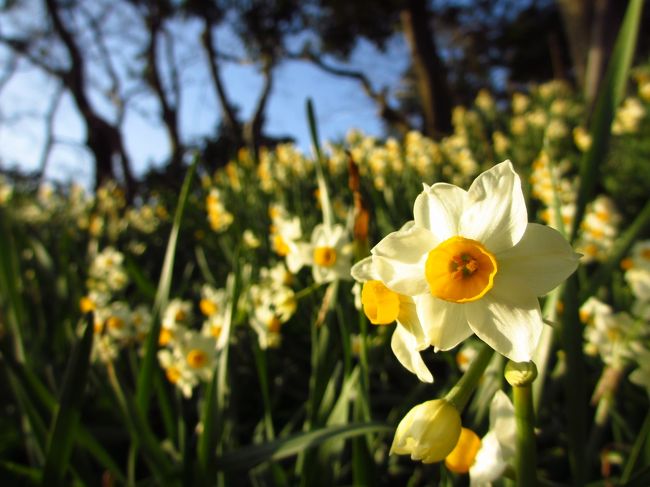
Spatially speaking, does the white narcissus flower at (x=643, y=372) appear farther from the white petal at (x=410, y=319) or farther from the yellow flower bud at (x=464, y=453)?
the white petal at (x=410, y=319)

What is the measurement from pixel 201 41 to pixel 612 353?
1263 centimetres

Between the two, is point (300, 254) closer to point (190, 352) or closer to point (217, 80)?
point (190, 352)

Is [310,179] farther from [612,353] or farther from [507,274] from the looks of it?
[507,274]

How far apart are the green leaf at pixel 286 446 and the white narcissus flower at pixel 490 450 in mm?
192

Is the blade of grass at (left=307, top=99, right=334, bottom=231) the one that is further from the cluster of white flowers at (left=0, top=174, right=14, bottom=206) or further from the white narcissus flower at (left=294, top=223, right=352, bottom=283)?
the cluster of white flowers at (left=0, top=174, right=14, bottom=206)

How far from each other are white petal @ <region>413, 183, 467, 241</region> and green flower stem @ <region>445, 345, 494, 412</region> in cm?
11

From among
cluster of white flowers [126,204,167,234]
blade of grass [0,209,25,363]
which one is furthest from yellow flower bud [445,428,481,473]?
cluster of white flowers [126,204,167,234]

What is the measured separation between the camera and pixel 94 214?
3.77 m

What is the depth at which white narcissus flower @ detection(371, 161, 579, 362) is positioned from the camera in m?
0.42

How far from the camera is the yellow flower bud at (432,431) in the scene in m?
0.42

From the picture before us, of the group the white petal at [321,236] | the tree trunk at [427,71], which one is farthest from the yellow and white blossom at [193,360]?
the tree trunk at [427,71]

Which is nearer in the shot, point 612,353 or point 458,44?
point 612,353

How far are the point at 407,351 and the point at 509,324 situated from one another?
10 centimetres

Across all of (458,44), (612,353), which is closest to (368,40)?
(458,44)
